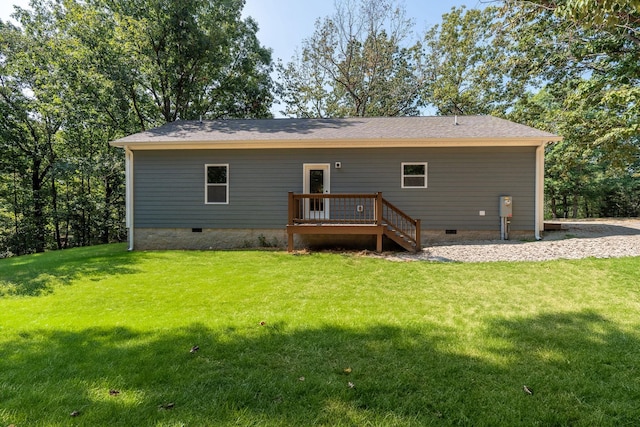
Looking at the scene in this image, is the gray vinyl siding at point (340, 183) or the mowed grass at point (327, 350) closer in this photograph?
the mowed grass at point (327, 350)

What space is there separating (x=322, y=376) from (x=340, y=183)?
7.15m

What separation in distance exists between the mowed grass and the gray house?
376 centimetres

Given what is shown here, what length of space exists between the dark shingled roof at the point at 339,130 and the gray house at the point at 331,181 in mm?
59

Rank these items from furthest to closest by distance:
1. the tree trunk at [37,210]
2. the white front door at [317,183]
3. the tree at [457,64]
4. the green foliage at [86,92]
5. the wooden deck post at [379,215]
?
the tree at [457,64], the tree trunk at [37,210], the green foliage at [86,92], the white front door at [317,183], the wooden deck post at [379,215]

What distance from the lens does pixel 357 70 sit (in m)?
18.0

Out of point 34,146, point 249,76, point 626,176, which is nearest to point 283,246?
point 249,76

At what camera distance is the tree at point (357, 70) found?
1711 cm

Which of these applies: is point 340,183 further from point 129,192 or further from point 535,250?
point 129,192

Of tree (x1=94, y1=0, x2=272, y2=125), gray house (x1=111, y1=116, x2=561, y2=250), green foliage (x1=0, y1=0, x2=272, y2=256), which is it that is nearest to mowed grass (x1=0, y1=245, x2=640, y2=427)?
gray house (x1=111, y1=116, x2=561, y2=250)

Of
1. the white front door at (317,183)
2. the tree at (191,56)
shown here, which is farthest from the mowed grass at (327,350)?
the tree at (191,56)

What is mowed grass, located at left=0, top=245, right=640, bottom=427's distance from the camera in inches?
75.2

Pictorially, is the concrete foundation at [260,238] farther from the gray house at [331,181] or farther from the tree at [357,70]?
the tree at [357,70]

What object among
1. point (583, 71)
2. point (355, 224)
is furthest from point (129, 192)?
point (583, 71)

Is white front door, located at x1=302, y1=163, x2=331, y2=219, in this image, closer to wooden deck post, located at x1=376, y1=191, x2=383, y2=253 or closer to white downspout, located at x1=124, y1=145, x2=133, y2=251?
wooden deck post, located at x1=376, y1=191, x2=383, y2=253
